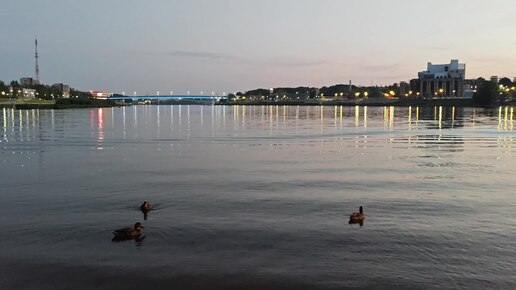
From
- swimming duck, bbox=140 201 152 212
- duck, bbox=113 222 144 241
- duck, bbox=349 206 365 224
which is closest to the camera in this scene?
duck, bbox=113 222 144 241

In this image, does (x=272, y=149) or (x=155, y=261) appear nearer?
(x=155, y=261)

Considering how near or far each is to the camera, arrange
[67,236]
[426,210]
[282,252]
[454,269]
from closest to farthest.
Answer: [454,269]
[282,252]
[67,236]
[426,210]

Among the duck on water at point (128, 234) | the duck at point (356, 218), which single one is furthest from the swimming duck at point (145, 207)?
the duck at point (356, 218)

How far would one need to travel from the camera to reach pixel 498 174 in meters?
31.0

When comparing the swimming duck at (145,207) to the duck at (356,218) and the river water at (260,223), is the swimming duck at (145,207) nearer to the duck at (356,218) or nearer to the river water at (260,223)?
the river water at (260,223)

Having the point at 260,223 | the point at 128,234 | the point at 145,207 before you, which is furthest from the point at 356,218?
the point at 145,207

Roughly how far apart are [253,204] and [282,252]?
679 centimetres

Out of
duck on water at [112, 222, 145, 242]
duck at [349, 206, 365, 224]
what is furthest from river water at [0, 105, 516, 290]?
duck at [349, 206, 365, 224]

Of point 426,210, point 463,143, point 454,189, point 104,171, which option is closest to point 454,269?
point 426,210

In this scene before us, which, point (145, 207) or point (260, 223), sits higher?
point (145, 207)

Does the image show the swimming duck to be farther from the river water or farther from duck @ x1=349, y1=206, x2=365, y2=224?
duck @ x1=349, y1=206, x2=365, y2=224

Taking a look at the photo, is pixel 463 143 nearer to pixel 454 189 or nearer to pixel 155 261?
pixel 454 189

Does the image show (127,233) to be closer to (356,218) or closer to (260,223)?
(260,223)

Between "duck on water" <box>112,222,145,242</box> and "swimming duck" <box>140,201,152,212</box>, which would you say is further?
"swimming duck" <box>140,201,152,212</box>
